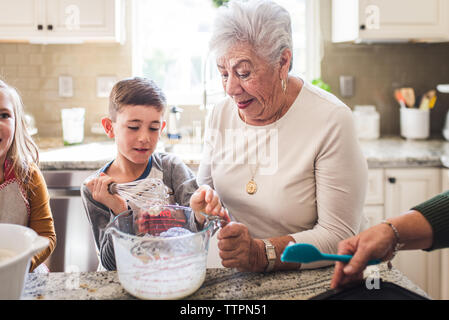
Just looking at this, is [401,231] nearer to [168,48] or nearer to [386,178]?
[386,178]

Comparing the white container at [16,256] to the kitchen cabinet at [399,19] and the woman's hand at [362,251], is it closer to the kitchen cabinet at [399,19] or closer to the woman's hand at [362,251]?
the woman's hand at [362,251]

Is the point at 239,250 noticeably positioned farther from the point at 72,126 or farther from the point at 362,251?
the point at 72,126

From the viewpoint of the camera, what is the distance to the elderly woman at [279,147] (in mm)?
1092

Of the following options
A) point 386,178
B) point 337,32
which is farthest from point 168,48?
point 386,178

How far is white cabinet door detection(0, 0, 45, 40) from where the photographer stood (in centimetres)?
242

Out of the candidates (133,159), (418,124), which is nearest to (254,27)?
(133,159)

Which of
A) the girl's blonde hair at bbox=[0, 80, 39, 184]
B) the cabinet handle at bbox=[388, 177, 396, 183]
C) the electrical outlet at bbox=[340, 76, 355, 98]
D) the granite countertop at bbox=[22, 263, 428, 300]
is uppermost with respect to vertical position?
the electrical outlet at bbox=[340, 76, 355, 98]

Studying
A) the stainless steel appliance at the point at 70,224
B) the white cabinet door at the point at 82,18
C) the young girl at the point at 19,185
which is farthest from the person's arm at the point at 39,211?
the white cabinet door at the point at 82,18

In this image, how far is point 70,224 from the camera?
7.09 feet

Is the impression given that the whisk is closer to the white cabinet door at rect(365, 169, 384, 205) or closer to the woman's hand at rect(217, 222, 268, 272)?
the woman's hand at rect(217, 222, 268, 272)

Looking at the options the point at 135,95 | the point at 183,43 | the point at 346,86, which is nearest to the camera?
the point at 135,95

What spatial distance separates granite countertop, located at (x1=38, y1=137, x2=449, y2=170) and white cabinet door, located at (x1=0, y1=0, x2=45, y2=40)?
66cm

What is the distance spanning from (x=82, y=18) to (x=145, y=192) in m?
1.60

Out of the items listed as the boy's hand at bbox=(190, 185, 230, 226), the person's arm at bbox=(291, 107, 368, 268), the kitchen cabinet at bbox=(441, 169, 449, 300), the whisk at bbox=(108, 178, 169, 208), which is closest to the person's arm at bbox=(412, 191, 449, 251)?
the person's arm at bbox=(291, 107, 368, 268)
